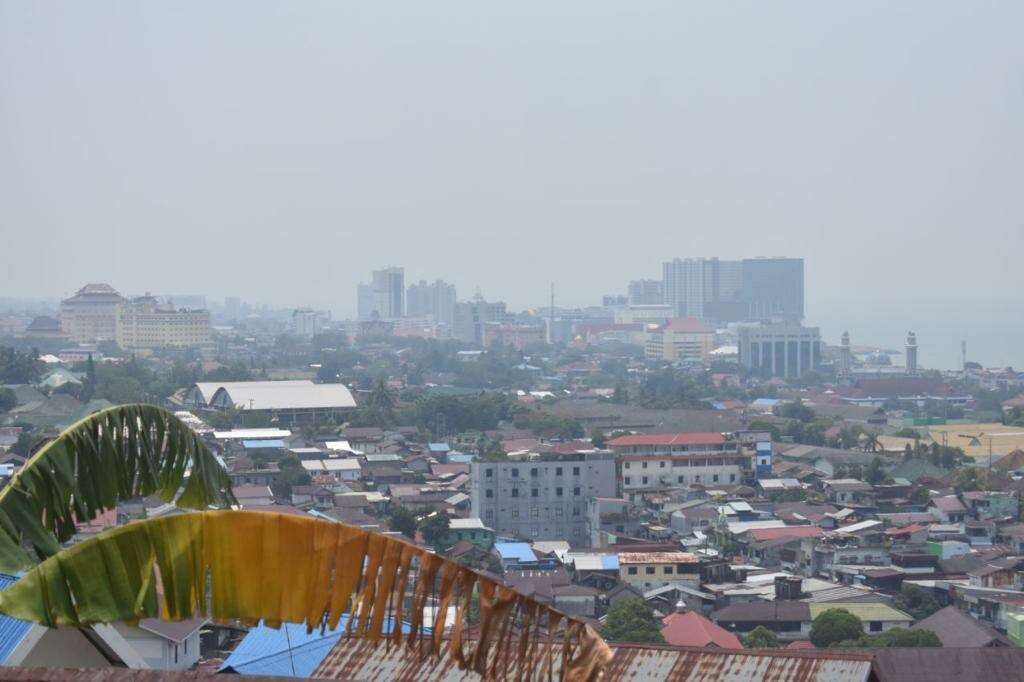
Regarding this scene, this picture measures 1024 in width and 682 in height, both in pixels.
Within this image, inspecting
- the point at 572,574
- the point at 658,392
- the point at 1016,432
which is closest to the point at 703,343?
the point at 658,392

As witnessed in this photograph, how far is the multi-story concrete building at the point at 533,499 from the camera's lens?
1734 cm

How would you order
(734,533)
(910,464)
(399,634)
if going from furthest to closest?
1. (910,464)
2. (734,533)
3. (399,634)

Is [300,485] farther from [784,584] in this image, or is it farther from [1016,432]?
[1016,432]

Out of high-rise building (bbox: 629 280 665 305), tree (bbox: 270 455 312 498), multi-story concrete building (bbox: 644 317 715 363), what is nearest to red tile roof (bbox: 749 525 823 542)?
tree (bbox: 270 455 312 498)

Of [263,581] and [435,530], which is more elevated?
[263,581]

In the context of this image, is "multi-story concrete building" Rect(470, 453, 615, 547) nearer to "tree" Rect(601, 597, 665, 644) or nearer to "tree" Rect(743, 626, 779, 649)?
"tree" Rect(601, 597, 665, 644)

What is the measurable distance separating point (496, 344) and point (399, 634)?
2458 inches

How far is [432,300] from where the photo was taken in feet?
290

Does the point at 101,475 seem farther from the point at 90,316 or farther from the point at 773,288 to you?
the point at 773,288

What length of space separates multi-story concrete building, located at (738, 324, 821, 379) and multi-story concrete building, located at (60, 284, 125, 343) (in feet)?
80.3

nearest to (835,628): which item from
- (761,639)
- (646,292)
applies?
(761,639)

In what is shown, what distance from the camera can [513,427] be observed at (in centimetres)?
2839

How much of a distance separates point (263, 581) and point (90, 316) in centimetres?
6059

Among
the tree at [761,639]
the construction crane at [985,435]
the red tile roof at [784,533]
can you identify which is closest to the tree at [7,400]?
the red tile roof at [784,533]
